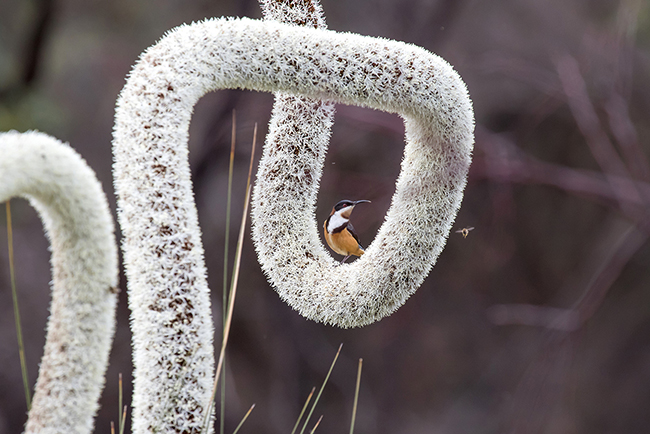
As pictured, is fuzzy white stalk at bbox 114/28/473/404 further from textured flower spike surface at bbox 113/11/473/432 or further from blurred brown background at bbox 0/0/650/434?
blurred brown background at bbox 0/0/650/434

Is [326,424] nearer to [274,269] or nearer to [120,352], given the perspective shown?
[120,352]

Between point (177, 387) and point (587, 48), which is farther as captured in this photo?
point (587, 48)

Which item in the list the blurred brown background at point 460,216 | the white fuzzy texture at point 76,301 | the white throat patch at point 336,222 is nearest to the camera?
the white fuzzy texture at point 76,301

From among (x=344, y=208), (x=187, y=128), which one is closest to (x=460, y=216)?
(x=344, y=208)

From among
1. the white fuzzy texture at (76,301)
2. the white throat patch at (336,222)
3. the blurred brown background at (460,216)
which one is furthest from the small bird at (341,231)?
the blurred brown background at (460,216)

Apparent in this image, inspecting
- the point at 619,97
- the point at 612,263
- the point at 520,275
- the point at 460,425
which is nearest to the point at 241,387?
the point at 460,425

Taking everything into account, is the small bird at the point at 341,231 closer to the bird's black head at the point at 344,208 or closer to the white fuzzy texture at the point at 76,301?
the bird's black head at the point at 344,208

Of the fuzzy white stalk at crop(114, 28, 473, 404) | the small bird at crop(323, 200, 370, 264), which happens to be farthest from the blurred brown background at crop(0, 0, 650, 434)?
the fuzzy white stalk at crop(114, 28, 473, 404)
